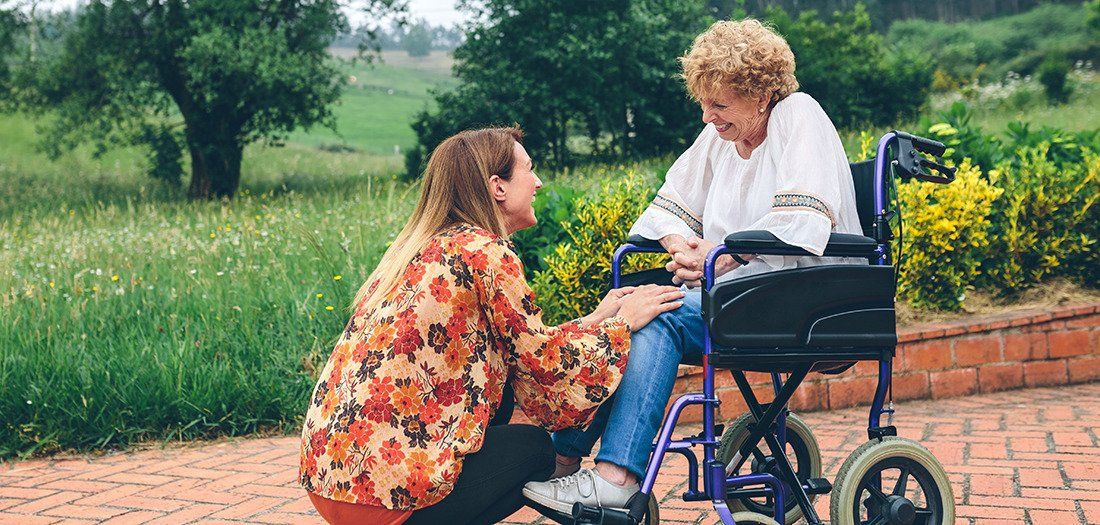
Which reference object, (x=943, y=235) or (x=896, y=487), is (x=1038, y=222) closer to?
(x=943, y=235)

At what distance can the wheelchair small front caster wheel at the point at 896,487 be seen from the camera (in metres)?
2.70

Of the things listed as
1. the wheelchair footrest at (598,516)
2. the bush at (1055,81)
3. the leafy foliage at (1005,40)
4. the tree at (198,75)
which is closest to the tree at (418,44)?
the leafy foliage at (1005,40)

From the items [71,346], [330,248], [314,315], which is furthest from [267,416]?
[330,248]

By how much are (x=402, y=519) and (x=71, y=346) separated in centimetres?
336

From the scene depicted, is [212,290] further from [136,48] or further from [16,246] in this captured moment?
[136,48]

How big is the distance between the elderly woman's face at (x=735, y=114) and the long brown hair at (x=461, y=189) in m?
0.69

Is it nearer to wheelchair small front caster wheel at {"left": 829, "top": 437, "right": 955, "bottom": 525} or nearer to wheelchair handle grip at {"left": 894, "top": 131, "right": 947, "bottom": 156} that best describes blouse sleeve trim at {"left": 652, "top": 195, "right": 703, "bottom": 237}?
wheelchair handle grip at {"left": 894, "top": 131, "right": 947, "bottom": 156}

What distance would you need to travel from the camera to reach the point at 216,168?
723 inches

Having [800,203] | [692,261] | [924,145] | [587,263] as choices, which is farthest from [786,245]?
[587,263]

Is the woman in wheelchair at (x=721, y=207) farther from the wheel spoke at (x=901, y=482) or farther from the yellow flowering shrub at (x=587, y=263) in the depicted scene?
the yellow flowering shrub at (x=587, y=263)

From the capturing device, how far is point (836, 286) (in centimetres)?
261

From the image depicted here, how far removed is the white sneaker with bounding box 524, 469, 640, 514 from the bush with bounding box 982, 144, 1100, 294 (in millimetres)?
3813

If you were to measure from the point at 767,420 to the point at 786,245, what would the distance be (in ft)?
1.70

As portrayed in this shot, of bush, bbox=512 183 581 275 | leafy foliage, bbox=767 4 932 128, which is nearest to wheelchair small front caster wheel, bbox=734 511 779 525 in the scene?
bush, bbox=512 183 581 275
